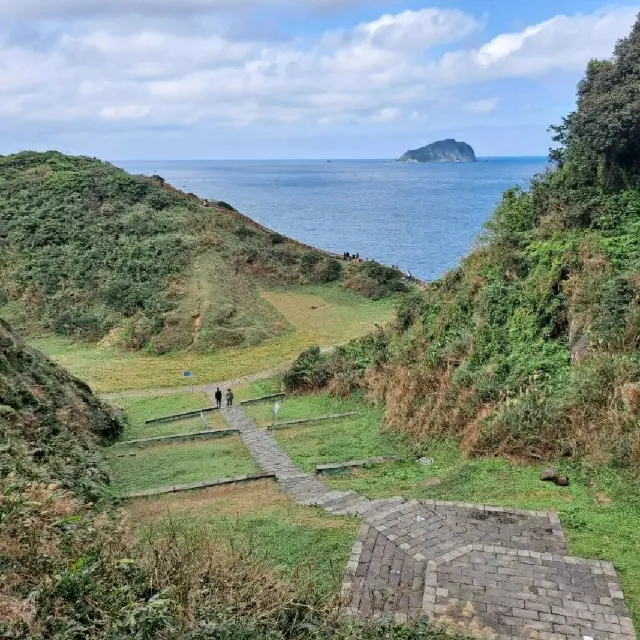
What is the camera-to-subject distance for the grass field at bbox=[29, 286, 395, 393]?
26703 mm

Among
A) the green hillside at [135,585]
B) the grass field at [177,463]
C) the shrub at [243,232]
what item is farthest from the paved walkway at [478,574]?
the shrub at [243,232]

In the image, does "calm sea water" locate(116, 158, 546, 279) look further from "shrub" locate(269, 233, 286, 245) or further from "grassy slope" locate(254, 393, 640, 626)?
"grassy slope" locate(254, 393, 640, 626)

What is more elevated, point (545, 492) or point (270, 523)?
point (545, 492)

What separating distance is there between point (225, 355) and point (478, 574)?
22.3 meters

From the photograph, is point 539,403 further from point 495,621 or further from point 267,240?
point 267,240

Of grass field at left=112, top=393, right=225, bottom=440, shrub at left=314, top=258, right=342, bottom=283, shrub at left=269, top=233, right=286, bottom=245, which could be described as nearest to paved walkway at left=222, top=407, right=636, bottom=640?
grass field at left=112, top=393, right=225, bottom=440

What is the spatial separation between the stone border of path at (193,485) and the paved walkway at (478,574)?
7.67 ft

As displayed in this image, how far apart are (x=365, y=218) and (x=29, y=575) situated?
89.9 meters

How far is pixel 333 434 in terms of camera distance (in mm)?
16578

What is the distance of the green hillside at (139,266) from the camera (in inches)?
1289

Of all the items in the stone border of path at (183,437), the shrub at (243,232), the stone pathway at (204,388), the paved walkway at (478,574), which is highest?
the shrub at (243,232)

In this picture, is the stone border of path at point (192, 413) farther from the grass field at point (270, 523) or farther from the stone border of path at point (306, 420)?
the grass field at point (270, 523)

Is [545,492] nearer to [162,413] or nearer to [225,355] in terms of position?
[162,413]

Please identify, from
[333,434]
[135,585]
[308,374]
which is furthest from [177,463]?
[135,585]
